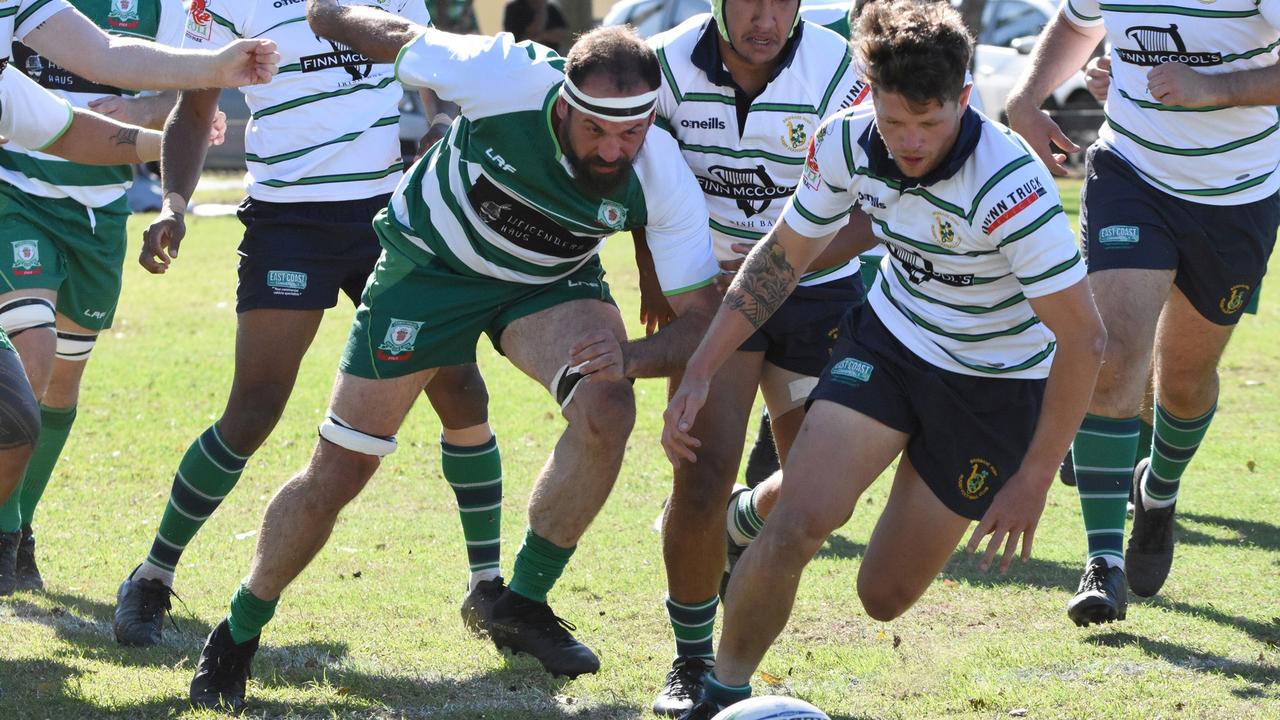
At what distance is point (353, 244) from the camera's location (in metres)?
5.53

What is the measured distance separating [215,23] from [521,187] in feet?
5.63

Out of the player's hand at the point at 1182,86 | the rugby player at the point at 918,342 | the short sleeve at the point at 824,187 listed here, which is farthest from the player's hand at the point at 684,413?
the player's hand at the point at 1182,86

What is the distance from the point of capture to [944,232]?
13.5ft

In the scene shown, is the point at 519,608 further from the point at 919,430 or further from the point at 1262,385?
the point at 1262,385

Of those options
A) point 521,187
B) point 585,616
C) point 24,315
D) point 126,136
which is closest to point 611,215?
point 521,187

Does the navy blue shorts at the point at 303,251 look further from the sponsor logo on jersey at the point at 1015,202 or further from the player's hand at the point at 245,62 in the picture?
the sponsor logo on jersey at the point at 1015,202

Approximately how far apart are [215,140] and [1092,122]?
1795cm

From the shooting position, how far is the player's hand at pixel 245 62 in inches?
180

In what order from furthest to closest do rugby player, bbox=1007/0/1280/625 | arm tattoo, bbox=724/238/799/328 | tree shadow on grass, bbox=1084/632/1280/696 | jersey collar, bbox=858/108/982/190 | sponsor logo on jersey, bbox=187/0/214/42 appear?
sponsor logo on jersey, bbox=187/0/214/42 < rugby player, bbox=1007/0/1280/625 < tree shadow on grass, bbox=1084/632/1280/696 < arm tattoo, bbox=724/238/799/328 < jersey collar, bbox=858/108/982/190

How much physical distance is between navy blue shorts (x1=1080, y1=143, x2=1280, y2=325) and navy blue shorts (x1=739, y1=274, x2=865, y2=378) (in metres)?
0.96

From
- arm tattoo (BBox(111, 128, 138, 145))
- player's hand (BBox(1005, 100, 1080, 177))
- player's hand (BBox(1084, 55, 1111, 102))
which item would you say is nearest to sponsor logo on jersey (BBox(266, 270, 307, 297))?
arm tattoo (BBox(111, 128, 138, 145))

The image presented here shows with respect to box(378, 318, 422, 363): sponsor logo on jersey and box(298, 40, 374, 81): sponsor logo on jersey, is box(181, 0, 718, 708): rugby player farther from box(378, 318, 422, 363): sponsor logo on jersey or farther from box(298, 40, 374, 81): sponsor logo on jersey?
box(298, 40, 374, 81): sponsor logo on jersey

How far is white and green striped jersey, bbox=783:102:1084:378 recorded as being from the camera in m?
3.91

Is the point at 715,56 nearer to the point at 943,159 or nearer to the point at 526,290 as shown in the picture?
the point at 526,290
